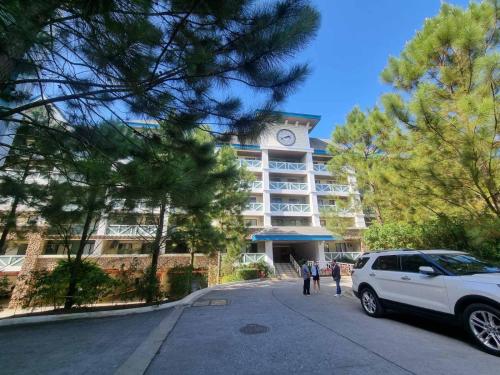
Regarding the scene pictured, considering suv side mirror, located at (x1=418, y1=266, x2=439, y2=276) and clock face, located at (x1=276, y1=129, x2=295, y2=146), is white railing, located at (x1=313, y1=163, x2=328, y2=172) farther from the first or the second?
suv side mirror, located at (x1=418, y1=266, x2=439, y2=276)

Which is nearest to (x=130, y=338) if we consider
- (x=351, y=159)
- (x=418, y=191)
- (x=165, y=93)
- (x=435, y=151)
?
(x=165, y=93)

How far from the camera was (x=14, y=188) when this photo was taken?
17.1 feet

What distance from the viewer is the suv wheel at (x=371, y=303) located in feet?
19.3

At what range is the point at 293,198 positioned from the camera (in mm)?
25859

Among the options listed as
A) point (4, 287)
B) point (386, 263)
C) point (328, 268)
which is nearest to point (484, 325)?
point (386, 263)

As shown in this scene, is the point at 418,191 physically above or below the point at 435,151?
below

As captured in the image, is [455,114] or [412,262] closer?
[412,262]

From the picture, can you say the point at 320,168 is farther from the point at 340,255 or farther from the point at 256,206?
the point at 340,255

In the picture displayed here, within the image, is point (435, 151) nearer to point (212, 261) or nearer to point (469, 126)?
point (469, 126)

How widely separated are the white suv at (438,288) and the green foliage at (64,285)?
8.80 meters

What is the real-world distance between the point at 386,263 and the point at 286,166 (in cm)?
1997

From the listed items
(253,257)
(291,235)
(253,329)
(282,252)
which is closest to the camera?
(253,329)

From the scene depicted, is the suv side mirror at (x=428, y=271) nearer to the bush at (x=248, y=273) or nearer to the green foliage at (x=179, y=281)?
the green foliage at (x=179, y=281)

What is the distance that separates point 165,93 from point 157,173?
1373 millimetres
